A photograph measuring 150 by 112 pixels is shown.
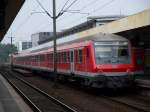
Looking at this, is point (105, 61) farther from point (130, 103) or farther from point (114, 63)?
point (130, 103)

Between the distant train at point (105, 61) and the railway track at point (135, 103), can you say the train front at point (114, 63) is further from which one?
the railway track at point (135, 103)

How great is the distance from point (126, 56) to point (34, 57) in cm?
2675

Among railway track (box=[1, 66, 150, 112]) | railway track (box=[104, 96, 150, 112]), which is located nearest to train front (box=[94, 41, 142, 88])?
railway track (box=[1, 66, 150, 112])

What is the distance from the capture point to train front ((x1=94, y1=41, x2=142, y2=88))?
67.8 feet

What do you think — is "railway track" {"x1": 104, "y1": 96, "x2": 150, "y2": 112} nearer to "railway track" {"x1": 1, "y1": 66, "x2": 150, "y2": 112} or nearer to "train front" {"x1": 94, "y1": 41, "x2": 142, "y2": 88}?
"railway track" {"x1": 1, "y1": 66, "x2": 150, "y2": 112}

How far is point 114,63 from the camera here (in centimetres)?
2117

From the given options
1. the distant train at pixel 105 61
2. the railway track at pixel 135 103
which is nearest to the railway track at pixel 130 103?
the railway track at pixel 135 103

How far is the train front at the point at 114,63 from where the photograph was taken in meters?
20.7

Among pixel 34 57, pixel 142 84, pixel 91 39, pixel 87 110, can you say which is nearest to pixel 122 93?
pixel 142 84

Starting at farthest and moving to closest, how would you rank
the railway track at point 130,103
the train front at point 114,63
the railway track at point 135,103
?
the train front at point 114,63 → the railway track at point 130,103 → the railway track at point 135,103

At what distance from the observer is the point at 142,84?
21.5m

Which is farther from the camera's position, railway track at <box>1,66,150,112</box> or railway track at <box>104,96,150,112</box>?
railway track at <box>1,66,150,112</box>

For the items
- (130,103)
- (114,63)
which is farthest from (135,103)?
(114,63)

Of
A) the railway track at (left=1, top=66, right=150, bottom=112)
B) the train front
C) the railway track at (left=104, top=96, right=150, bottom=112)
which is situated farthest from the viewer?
the train front
